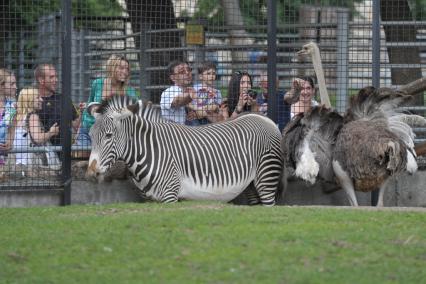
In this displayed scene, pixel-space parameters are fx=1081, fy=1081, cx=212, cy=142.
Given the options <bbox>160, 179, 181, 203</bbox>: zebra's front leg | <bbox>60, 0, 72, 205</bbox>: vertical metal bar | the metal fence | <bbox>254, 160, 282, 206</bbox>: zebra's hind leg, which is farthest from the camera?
<bbox>60, 0, 72, 205</bbox>: vertical metal bar

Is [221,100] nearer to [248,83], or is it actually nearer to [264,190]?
[248,83]

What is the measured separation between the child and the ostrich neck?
1251 mm

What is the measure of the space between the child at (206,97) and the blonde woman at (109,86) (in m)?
0.80

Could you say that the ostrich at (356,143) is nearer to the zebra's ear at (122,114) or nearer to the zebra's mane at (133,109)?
the zebra's mane at (133,109)

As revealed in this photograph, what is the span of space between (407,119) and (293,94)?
152cm

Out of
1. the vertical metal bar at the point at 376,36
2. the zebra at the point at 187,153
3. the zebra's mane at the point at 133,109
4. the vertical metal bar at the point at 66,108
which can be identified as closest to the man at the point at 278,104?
the zebra at the point at 187,153

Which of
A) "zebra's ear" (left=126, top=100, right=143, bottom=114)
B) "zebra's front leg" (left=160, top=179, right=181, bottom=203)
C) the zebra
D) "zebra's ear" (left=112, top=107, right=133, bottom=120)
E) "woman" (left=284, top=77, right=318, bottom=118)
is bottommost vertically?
"zebra's front leg" (left=160, top=179, right=181, bottom=203)

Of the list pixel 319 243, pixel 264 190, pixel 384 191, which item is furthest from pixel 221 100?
pixel 319 243

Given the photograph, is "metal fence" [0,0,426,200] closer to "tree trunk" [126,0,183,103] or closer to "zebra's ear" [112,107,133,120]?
"tree trunk" [126,0,183,103]

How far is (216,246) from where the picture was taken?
28.6 feet

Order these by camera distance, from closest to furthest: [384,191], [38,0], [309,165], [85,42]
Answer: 1. [309,165]
2. [384,191]
3. [85,42]
4. [38,0]

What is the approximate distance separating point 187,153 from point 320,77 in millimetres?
1999

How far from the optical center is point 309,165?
1243 cm

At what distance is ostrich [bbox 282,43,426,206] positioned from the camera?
40.3 ft
